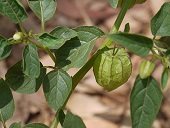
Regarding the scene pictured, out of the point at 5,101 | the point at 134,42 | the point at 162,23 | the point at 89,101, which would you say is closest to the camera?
the point at 134,42

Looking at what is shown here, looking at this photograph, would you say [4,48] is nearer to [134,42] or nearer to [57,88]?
[57,88]

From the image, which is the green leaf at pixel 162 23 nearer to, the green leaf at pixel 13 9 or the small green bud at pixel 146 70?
the small green bud at pixel 146 70

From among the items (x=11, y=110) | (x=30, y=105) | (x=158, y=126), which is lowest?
(x=158, y=126)

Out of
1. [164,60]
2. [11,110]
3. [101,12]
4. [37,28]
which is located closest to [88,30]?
[164,60]

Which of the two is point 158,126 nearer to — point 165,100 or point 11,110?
point 165,100

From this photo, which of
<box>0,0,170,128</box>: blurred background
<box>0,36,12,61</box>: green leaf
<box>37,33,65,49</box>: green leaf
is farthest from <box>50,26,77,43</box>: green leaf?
<box>0,0,170,128</box>: blurred background

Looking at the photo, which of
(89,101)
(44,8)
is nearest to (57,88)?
(44,8)
